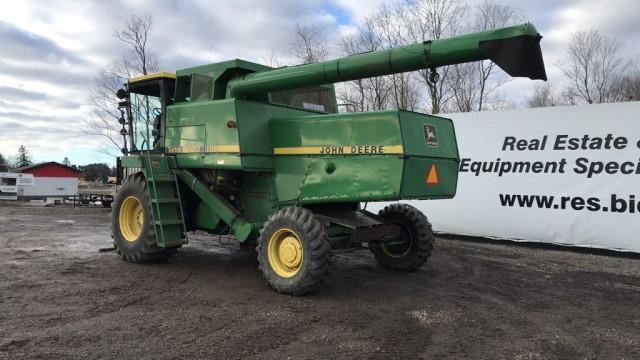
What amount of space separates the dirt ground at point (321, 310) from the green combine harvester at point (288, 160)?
0.56 m

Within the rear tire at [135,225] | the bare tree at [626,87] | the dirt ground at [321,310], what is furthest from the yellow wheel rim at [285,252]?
the bare tree at [626,87]

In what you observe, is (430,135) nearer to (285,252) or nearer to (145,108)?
(285,252)

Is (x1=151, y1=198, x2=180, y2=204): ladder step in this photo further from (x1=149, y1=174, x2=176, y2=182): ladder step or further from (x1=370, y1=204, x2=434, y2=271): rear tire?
(x1=370, y1=204, x2=434, y2=271): rear tire

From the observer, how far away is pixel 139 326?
4.88 meters

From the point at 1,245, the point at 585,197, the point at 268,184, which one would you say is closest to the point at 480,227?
the point at 585,197

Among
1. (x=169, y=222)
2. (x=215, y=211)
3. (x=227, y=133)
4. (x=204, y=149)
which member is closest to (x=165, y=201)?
(x=169, y=222)

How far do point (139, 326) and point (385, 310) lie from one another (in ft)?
8.32

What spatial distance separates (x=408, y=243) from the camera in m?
7.70

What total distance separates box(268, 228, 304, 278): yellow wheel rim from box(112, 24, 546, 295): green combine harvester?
0.01m

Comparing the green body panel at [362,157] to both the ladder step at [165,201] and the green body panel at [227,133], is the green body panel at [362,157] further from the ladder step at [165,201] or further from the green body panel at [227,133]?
the ladder step at [165,201]

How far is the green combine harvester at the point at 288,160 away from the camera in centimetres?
571

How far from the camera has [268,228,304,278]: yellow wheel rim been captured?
612 cm

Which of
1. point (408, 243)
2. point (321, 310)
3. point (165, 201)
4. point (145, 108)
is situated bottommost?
point (321, 310)

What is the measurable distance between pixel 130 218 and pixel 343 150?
13.8 feet
